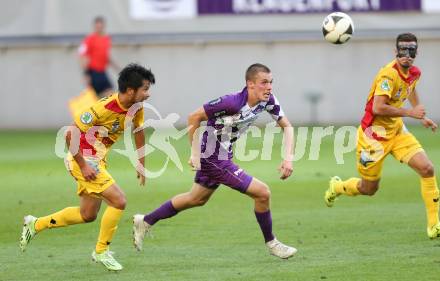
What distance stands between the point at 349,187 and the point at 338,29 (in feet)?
6.64

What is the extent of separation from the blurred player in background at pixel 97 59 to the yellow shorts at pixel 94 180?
15167mm

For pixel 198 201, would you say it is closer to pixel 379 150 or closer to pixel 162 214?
pixel 162 214

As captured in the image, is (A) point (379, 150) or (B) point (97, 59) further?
(B) point (97, 59)

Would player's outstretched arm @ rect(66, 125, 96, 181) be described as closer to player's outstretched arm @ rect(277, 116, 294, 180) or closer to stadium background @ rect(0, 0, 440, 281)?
stadium background @ rect(0, 0, 440, 281)

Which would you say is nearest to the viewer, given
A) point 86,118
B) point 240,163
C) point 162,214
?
point 86,118

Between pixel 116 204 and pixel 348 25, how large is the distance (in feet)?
14.8

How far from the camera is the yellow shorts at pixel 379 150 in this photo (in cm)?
1222

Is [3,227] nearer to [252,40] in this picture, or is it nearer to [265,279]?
[265,279]

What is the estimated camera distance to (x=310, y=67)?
2723cm

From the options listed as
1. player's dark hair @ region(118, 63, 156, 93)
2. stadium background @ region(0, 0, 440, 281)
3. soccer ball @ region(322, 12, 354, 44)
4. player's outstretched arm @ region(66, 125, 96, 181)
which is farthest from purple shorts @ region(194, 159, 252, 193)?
soccer ball @ region(322, 12, 354, 44)

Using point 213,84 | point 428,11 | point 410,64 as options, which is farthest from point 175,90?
point 410,64

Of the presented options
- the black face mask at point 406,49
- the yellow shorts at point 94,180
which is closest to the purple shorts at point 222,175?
the yellow shorts at point 94,180

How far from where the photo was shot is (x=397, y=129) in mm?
12461

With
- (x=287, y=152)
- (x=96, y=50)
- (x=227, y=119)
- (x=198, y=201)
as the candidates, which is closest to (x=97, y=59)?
(x=96, y=50)
